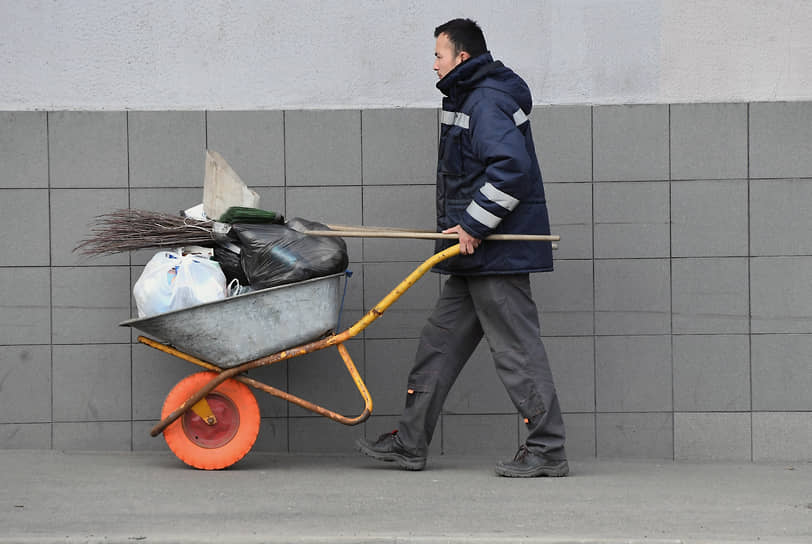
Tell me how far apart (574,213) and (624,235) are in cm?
30

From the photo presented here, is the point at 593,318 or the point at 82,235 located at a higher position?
the point at 82,235

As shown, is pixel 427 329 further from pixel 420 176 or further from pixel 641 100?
pixel 641 100

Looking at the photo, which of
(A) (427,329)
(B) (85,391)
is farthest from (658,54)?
(B) (85,391)

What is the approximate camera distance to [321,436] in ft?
19.3

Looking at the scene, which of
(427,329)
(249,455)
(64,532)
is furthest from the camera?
(249,455)

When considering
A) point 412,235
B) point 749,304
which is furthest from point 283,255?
point 749,304

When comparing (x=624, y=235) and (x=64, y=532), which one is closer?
(x=64, y=532)

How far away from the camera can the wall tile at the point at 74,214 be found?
5.82 m

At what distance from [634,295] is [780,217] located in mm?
905

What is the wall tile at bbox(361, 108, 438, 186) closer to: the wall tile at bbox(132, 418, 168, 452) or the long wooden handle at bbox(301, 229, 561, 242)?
the long wooden handle at bbox(301, 229, 561, 242)

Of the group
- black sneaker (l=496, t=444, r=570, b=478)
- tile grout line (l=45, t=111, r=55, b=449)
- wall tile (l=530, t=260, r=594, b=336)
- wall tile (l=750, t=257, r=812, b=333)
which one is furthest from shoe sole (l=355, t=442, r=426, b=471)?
wall tile (l=750, t=257, r=812, b=333)

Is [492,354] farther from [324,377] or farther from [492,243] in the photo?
[324,377]

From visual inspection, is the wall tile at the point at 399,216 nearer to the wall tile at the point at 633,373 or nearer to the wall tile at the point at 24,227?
the wall tile at the point at 633,373

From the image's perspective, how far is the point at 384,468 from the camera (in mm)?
5465
